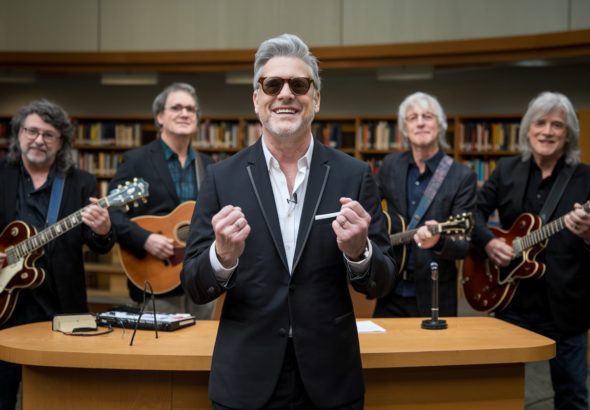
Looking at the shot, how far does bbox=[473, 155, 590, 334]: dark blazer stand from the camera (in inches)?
106

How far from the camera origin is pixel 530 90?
7.00 metres

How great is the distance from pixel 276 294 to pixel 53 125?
2.10 m

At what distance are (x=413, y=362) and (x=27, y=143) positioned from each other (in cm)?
235

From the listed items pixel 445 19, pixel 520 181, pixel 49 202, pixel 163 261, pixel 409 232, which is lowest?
pixel 163 261

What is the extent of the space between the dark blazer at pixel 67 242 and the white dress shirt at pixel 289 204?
63.3 inches

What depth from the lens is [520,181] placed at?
300cm

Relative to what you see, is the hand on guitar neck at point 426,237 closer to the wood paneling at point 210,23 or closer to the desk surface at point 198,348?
the desk surface at point 198,348

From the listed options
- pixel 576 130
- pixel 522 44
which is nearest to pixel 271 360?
pixel 576 130

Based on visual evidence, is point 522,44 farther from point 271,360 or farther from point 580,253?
point 271,360

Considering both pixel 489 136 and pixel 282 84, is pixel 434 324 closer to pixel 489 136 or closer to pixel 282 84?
pixel 282 84

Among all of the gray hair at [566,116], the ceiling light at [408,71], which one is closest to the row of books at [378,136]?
the ceiling light at [408,71]

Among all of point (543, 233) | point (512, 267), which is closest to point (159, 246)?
point (512, 267)

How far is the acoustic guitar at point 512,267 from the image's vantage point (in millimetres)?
2781

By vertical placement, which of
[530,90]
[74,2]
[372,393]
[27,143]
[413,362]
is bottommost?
[372,393]
